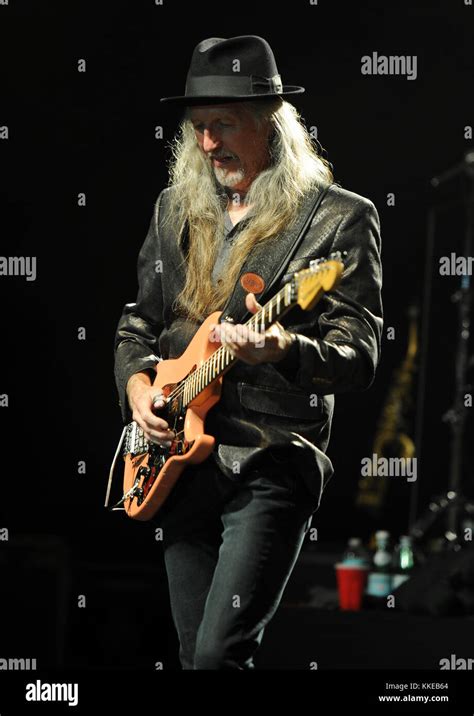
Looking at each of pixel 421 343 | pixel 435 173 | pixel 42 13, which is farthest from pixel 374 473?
pixel 42 13

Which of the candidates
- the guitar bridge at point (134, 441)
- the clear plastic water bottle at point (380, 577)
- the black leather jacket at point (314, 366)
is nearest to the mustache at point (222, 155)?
the black leather jacket at point (314, 366)

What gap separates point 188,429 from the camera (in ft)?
8.54

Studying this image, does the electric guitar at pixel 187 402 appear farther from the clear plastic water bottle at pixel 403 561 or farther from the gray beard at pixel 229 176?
the clear plastic water bottle at pixel 403 561

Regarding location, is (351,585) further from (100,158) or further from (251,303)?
(251,303)

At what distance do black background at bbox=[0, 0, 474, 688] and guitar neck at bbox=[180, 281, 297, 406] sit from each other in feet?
6.76

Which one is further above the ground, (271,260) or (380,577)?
(271,260)

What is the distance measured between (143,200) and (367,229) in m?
2.65

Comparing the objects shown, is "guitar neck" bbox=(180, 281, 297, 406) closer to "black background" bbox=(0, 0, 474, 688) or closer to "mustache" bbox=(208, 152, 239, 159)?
"mustache" bbox=(208, 152, 239, 159)

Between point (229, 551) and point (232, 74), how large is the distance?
1261mm

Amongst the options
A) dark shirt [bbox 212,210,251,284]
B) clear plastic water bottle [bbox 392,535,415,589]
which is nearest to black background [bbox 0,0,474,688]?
clear plastic water bottle [bbox 392,535,415,589]

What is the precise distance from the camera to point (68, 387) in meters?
5.11

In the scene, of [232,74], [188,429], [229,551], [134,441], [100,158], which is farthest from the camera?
[100,158]

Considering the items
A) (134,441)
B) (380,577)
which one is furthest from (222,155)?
(380,577)

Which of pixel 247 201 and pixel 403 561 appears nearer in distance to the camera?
pixel 247 201
